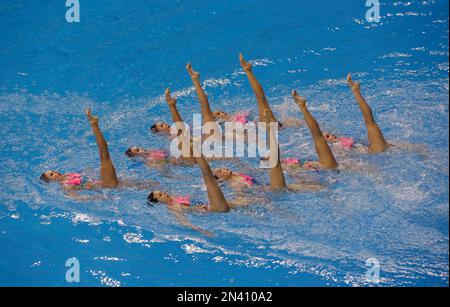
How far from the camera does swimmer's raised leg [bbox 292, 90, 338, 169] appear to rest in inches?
250

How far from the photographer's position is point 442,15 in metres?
8.64

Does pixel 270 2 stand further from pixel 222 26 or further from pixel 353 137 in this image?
pixel 353 137

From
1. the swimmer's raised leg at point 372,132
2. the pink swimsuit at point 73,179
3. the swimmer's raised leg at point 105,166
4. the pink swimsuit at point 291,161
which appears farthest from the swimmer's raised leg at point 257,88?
the pink swimsuit at point 73,179

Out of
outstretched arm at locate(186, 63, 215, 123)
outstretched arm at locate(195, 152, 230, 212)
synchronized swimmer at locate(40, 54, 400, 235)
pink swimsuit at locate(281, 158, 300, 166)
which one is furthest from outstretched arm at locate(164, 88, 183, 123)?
pink swimsuit at locate(281, 158, 300, 166)

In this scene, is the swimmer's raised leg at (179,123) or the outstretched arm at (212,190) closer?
the outstretched arm at (212,190)

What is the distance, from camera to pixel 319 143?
256 inches

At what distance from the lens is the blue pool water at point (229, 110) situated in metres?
6.04

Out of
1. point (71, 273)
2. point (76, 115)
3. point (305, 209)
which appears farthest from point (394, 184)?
point (76, 115)

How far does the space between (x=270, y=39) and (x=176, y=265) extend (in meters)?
3.62

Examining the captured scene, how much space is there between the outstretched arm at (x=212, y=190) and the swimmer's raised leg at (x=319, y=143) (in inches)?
36.1

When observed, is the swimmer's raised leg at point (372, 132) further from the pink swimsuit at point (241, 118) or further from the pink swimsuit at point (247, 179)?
the pink swimsuit at point (241, 118)

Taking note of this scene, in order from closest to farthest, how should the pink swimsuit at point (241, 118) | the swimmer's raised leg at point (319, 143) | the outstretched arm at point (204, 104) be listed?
the swimmer's raised leg at point (319, 143)
the outstretched arm at point (204, 104)
the pink swimsuit at point (241, 118)

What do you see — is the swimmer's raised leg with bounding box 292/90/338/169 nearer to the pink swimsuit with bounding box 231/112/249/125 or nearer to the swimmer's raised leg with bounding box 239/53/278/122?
the swimmer's raised leg with bounding box 239/53/278/122

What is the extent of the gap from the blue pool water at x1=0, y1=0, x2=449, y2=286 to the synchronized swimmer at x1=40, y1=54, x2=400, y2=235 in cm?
10
